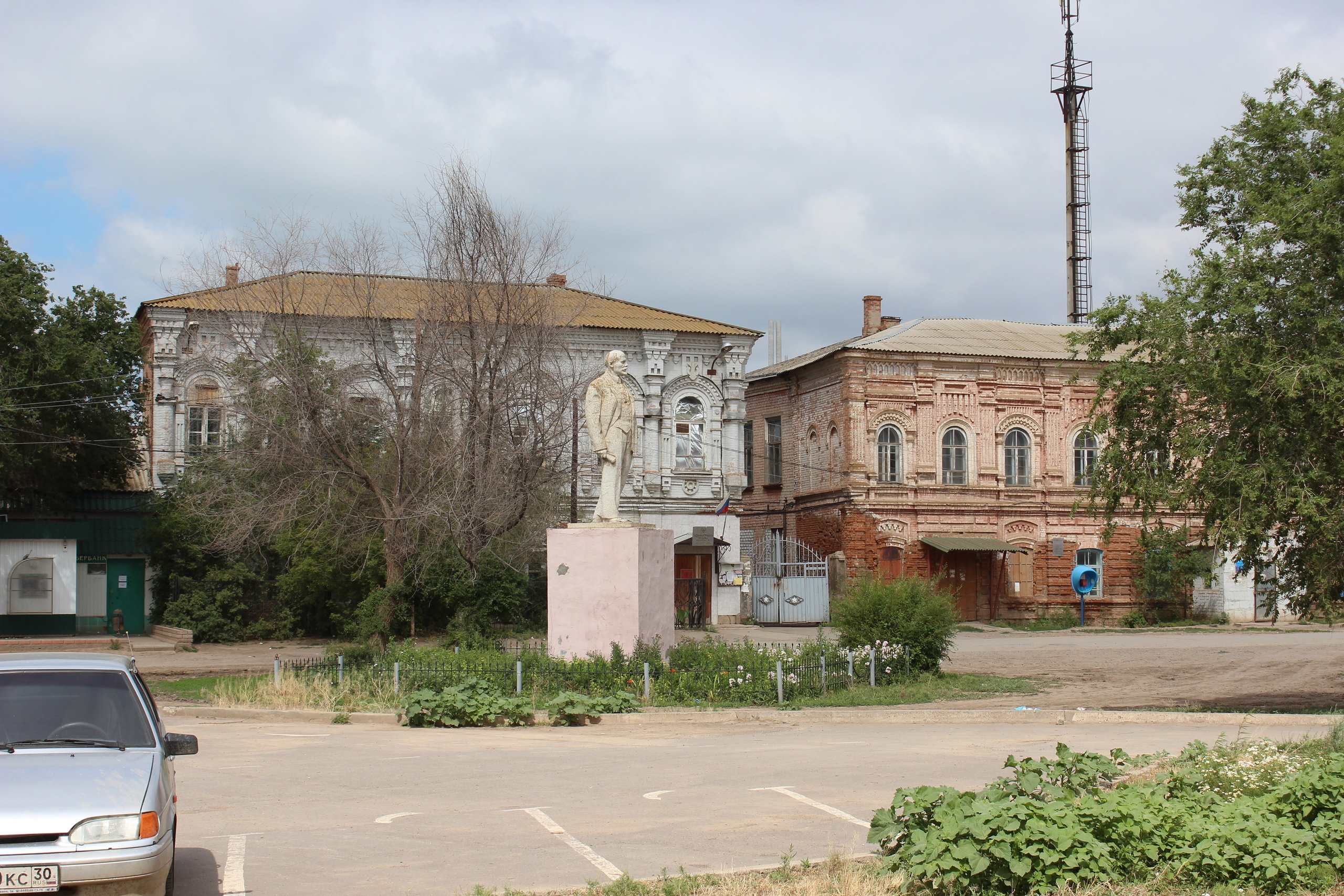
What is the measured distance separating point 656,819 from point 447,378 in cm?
1663

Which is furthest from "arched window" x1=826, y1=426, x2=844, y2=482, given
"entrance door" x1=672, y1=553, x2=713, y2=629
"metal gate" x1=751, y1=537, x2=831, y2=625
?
"entrance door" x1=672, y1=553, x2=713, y2=629

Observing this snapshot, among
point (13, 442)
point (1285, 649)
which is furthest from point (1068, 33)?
point (13, 442)

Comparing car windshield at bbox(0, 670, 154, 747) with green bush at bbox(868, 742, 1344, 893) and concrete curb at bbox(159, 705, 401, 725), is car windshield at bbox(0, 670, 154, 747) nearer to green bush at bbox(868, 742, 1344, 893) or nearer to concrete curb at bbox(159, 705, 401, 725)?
green bush at bbox(868, 742, 1344, 893)

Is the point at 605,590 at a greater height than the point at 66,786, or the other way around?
the point at 605,590

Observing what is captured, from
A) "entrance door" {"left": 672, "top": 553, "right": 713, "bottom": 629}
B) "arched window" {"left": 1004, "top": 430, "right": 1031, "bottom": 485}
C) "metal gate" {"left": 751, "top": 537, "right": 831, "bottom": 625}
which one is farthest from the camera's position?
"arched window" {"left": 1004, "top": 430, "right": 1031, "bottom": 485}

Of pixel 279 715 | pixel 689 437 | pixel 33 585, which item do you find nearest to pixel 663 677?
pixel 279 715

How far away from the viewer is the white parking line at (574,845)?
6.84 m

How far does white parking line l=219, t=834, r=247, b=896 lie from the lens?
6535 mm

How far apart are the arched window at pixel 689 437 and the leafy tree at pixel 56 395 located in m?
15.8

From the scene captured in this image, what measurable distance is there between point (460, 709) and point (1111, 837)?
31.7ft

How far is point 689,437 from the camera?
122 ft

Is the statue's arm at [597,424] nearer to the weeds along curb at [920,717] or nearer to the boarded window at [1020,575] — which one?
the weeds along curb at [920,717]

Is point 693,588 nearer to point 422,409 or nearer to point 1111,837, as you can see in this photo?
point 422,409

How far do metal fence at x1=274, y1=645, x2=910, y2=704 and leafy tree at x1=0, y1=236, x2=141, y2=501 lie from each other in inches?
666
